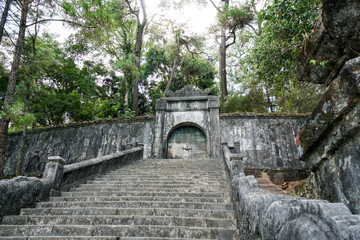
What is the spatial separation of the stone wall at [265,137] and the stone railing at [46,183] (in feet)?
21.2

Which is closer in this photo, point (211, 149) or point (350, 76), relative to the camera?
point (350, 76)

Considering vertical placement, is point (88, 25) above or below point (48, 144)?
above

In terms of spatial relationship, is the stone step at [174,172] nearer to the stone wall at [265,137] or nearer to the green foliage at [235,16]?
the stone wall at [265,137]

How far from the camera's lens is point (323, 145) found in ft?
8.87

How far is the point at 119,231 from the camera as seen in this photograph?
3465 mm

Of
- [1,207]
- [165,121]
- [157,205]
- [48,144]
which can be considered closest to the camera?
[1,207]

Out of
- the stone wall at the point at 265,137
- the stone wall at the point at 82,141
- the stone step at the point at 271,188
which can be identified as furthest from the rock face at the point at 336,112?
the stone wall at the point at 82,141

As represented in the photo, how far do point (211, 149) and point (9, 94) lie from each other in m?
8.78

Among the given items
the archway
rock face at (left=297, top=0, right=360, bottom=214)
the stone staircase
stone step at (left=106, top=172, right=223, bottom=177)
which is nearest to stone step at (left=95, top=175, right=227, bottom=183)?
the stone staircase

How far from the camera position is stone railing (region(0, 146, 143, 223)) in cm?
420

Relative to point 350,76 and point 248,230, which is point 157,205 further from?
point 350,76

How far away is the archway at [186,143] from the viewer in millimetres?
11328

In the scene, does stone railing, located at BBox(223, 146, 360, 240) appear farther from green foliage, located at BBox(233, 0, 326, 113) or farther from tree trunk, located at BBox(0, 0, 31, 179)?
tree trunk, located at BBox(0, 0, 31, 179)

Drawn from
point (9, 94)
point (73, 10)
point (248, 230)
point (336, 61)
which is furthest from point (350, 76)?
point (9, 94)
